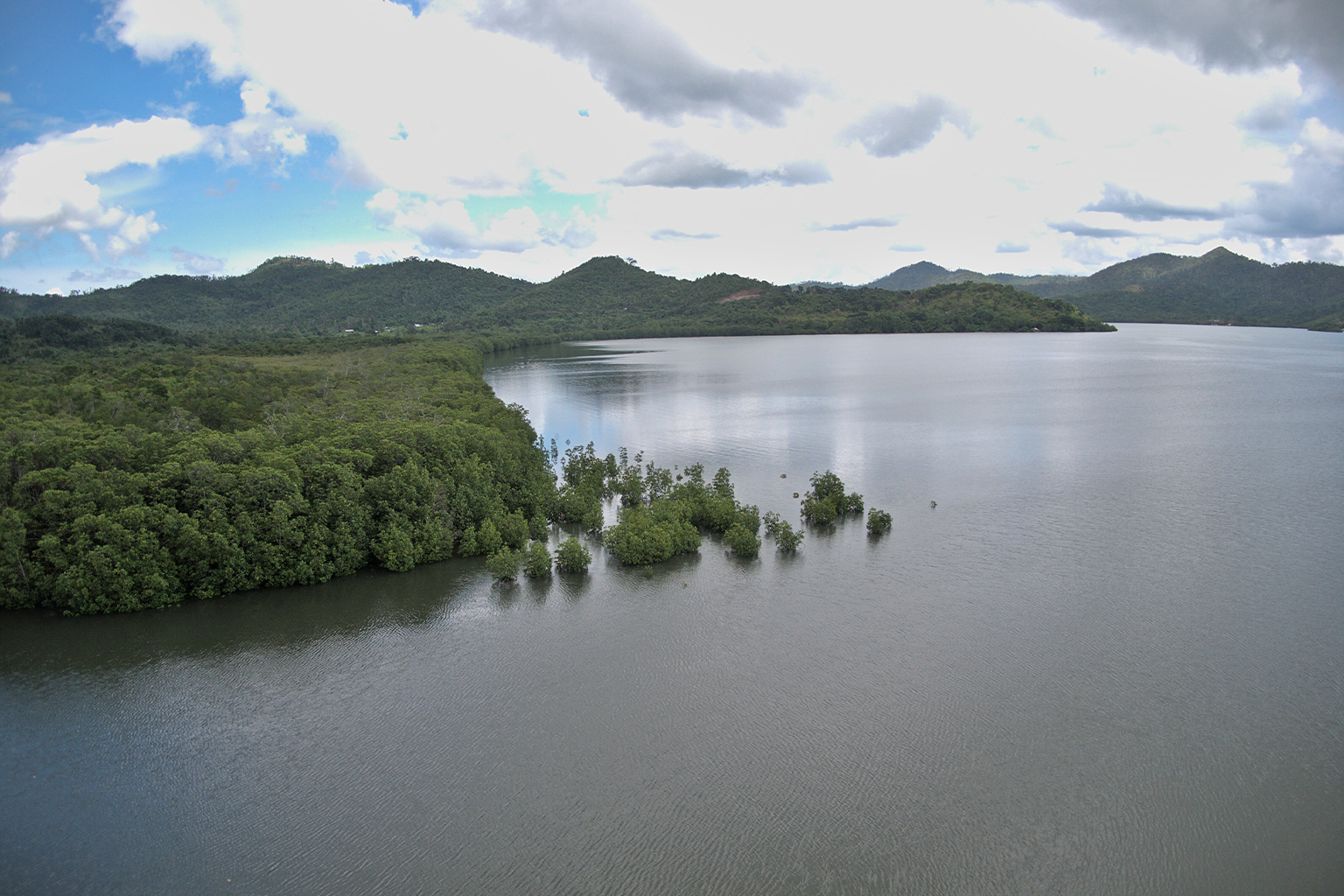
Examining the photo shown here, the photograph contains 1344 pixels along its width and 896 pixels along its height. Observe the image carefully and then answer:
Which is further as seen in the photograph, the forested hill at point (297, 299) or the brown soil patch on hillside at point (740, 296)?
the brown soil patch on hillside at point (740, 296)

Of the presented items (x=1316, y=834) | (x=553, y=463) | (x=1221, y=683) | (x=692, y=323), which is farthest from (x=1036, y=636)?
(x=692, y=323)

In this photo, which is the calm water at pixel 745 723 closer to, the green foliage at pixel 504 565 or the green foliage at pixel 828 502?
the green foliage at pixel 504 565

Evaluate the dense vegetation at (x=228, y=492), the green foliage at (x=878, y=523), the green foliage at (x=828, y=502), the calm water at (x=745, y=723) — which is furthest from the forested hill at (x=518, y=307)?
the calm water at (x=745, y=723)

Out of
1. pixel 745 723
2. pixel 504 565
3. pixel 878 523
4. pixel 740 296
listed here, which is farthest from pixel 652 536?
pixel 740 296

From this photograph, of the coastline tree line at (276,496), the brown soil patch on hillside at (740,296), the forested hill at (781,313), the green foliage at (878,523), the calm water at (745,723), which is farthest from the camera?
the brown soil patch on hillside at (740,296)

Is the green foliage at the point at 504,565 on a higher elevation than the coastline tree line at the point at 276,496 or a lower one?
lower

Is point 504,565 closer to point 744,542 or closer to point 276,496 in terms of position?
point 276,496
